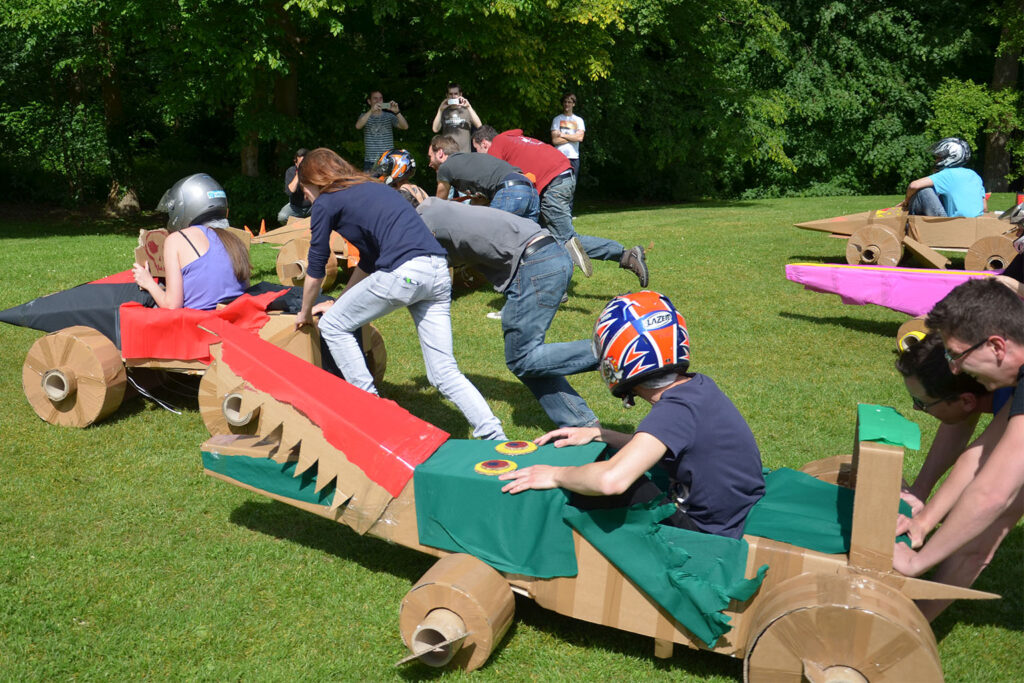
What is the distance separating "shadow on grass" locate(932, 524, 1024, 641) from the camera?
13.2 feet

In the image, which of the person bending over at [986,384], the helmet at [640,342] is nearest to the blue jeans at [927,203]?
the person bending over at [986,384]

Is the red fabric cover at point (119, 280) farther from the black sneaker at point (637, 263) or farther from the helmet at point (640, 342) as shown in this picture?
the black sneaker at point (637, 263)

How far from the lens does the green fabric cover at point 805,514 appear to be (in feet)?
10.8

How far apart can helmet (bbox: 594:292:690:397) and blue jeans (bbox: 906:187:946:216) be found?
9848 mm

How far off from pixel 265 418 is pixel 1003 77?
28.1 metres

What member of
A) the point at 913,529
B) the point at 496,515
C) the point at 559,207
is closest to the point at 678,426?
the point at 496,515

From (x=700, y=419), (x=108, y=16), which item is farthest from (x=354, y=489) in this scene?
(x=108, y=16)

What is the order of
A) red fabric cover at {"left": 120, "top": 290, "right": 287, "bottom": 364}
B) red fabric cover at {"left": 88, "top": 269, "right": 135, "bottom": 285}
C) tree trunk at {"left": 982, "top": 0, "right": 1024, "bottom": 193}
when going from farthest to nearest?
1. tree trunk at {"left": 982, "top": 0, "right": 1024, "bottom": 193}
2. red fabric cover at {"left": 88, "top": 269, "right": 135, "bottom": 285}
3. red fabric cover at {"left": 120, "top": 290, "right": 287, "bottom": 364}

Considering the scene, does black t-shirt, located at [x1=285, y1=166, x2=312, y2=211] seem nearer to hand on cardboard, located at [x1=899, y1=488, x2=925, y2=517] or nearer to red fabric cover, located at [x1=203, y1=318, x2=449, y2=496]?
red fabric cover, located at [x1=203, y1=318, x2=449, y2=496]

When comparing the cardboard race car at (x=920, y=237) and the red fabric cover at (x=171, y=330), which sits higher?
the red fabric cover at (x=171, y=330)

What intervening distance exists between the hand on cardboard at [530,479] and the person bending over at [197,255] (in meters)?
3.41

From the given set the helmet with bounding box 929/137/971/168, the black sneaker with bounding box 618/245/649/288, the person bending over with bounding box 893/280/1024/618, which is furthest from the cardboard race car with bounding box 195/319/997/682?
the helmet with bounding box 929/137/971/168

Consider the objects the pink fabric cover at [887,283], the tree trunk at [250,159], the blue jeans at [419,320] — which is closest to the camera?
the blue jeans at [419,320]

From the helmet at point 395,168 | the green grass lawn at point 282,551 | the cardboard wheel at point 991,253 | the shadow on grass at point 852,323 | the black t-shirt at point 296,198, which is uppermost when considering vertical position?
the helmet at point 395,168
